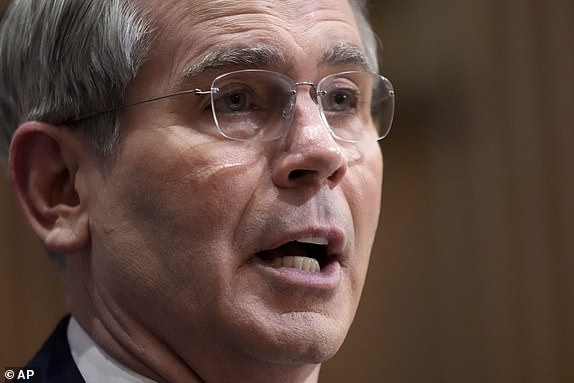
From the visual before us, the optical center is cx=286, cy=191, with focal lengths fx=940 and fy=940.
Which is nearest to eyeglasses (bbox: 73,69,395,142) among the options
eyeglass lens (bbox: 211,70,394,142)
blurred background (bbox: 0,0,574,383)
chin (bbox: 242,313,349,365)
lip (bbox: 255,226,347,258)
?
eyeglass lens (bbox: 211,70,394,142)

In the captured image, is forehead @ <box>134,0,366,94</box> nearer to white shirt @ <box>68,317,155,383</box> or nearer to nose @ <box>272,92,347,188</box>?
nose @ <box>272,92,347,188</box>

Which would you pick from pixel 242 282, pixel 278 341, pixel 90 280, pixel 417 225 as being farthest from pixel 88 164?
pixel 417 225

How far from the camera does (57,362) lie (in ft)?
6.70

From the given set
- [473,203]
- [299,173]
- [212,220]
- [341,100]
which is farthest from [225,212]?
[473,203]

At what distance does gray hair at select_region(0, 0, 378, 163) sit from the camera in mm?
1974

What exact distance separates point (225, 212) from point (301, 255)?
0.63ft

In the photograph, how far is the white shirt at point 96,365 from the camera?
197 centimetres

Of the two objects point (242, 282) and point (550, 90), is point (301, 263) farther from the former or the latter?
point (550, 90)

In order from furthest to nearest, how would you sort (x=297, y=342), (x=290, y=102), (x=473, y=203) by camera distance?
(x=473, y=203) < (x=290, y=102) < (x=297, y=342)

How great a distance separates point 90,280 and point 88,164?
26 centimetres

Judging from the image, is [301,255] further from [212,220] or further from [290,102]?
[290,102]

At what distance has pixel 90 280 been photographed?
2.06 meters

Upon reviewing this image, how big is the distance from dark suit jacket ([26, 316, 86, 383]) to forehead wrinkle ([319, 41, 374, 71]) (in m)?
0.84

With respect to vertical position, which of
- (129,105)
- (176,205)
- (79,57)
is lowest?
(176,205)
